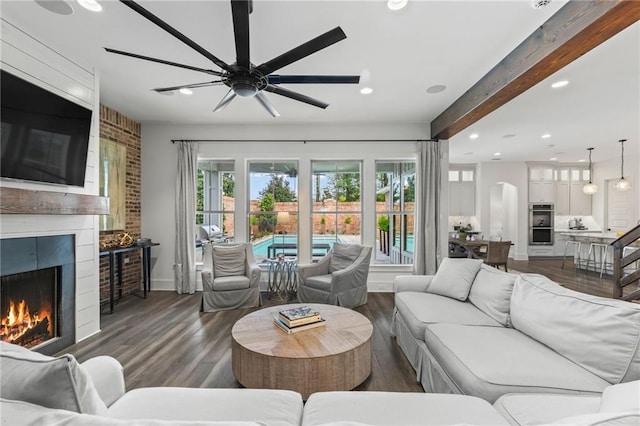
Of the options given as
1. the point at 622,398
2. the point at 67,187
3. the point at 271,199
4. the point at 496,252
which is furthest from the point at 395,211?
the point at 67,187

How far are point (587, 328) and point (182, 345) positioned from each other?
3319 millimetres

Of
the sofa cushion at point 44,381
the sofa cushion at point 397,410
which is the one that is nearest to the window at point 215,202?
the sofa cushion at point 397,410

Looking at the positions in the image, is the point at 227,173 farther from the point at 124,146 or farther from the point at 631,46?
the point at 631,46

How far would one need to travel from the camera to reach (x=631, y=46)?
8.68 feet

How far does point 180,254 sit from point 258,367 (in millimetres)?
3518

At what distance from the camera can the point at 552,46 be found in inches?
88.0

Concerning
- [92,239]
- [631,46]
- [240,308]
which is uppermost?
[631,46]

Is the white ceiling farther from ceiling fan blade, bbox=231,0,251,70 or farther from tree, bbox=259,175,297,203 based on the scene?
tree, bbox=259,175,297,203

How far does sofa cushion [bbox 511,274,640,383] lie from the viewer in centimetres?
148

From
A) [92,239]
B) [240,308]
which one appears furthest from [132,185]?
[240,308]

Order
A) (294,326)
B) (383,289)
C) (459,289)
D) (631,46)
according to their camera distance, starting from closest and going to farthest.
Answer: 1. (294,326)
2. (631,46)
3. (459,289)
4. (383,289)

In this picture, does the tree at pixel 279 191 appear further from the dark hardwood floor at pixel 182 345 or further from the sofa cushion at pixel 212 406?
the sofa cushion at pixel 212 406

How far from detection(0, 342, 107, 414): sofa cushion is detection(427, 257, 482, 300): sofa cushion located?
9.61 feet

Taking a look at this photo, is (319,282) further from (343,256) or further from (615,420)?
(615,420)
